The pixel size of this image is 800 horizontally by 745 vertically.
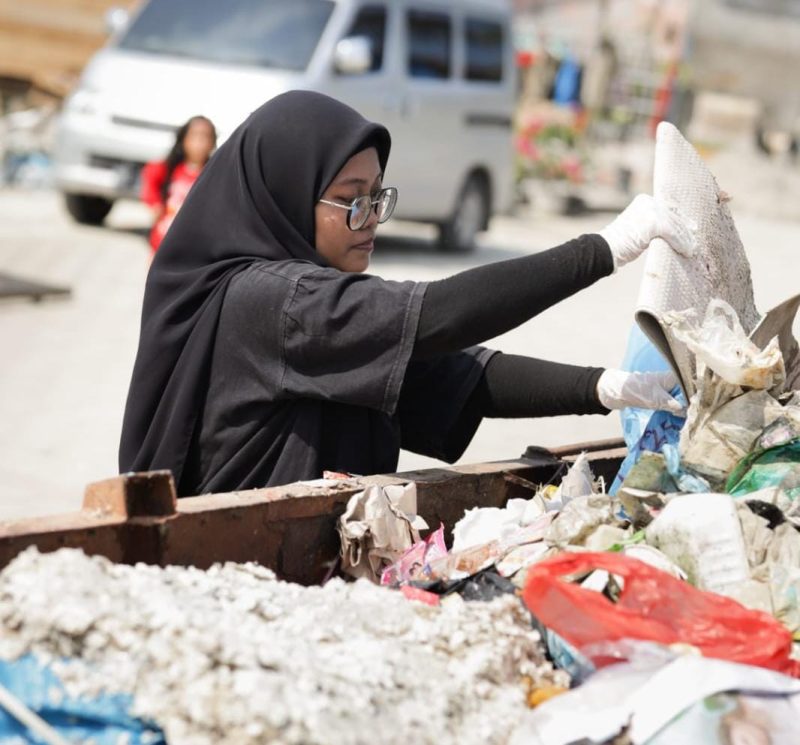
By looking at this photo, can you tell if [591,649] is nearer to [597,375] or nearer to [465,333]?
[465,333]

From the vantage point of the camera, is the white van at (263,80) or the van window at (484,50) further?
the van window at (484,50)

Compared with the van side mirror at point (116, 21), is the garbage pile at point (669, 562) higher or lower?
higher

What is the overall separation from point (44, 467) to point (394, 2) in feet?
21.9

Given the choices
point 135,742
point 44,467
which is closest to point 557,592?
point 135,742

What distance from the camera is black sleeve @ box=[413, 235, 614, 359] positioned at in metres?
2.46

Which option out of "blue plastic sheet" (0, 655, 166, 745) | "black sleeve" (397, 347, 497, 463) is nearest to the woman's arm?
"black sleeve" (397, 347, 497, 463)

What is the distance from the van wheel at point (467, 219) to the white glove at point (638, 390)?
949 cm

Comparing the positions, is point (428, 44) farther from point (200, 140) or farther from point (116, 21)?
point (200, 140)

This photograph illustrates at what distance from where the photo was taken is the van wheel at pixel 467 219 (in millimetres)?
12383

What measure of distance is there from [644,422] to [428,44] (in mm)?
9104

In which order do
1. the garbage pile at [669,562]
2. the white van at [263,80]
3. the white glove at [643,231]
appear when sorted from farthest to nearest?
the white van at [263,80] → the white glove at [643,231] → the garbage pile at [669,562]

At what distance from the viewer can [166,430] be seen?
2734 millimetres

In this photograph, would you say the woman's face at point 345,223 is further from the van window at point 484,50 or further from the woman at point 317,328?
the van window at point 484,50

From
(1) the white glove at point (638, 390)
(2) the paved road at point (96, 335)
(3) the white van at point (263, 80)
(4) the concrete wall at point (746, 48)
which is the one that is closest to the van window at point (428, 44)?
(3) the white van at point (263, 80)
